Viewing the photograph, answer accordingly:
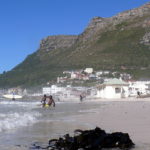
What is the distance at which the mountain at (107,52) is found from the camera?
131 metres

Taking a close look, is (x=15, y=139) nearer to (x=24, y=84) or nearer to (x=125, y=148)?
(x=125, y=148)

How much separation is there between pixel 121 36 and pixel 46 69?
106 feet

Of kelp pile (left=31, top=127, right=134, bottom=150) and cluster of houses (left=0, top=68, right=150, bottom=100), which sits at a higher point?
cluster of houses (left=0, top=68, right=150, bottom=100)

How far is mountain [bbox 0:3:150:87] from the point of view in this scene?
130875 millimetres

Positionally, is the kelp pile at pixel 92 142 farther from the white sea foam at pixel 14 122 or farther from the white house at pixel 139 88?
the white house at pixel 139 88

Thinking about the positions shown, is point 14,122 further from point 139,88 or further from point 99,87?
point 139,88

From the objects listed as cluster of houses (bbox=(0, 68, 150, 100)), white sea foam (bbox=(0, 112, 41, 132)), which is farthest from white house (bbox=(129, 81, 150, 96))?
white sea foam (bbox=(0, 112, 41, 132))

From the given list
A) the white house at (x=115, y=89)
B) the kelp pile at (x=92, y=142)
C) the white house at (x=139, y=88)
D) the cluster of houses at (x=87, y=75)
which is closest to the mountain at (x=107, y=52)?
the cluster of houses at (x=87, y=75)

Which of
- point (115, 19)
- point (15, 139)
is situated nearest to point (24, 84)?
point (115, 19)

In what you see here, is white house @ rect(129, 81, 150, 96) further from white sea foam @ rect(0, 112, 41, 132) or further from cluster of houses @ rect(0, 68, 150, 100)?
white sea foam @ rect(0, 112, 41, 132)

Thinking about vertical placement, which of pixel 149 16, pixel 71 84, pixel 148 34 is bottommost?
pixel 71 84

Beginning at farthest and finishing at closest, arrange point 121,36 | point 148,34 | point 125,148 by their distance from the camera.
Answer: point 121,36
point 148,34
point 125,148

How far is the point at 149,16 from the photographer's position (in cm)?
16788

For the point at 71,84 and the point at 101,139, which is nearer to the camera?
the point at 101,139
